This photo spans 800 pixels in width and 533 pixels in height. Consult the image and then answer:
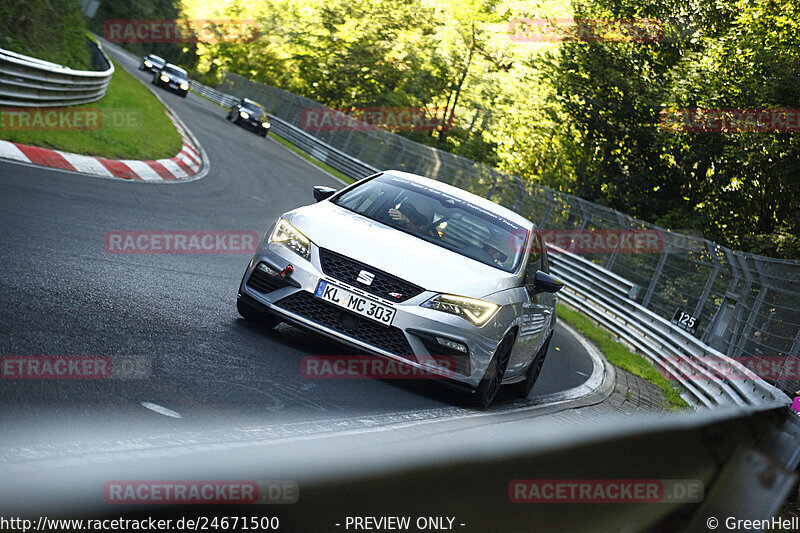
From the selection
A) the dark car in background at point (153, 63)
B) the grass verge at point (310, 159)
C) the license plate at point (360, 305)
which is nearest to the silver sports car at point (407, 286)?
the license plate at point (360, 305)

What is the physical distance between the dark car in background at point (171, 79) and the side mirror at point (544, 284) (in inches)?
1820

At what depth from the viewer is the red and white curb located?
12.5 metres

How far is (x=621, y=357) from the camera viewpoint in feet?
52.3

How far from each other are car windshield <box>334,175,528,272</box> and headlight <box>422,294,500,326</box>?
0.77 meters

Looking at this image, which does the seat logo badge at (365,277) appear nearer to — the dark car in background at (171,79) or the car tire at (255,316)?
the car tire at (255,316)

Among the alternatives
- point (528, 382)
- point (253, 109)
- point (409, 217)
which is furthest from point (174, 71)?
point (409, 217)

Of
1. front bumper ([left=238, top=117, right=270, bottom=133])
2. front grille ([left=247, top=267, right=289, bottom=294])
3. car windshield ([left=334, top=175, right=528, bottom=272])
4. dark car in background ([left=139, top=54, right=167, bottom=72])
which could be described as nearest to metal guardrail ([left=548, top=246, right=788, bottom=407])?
car windshield ([left=334, top=175, right=528, bottom=272])

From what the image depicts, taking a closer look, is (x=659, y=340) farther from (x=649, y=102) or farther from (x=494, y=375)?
(x=649, y=102)

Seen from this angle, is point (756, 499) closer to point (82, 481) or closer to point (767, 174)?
point (82, 481)

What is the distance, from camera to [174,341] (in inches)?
236

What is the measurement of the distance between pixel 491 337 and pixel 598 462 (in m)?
4.35

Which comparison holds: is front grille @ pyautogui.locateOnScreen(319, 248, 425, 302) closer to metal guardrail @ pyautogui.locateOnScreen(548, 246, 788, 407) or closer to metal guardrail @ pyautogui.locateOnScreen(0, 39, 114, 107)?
metal guardrail @ pyautogui.locateOnScreen(548, 246, 788, 407)

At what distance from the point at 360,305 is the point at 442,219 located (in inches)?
64.3

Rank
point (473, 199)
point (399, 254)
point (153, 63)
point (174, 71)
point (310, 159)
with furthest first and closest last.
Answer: point (153, 63) < point (174, 71) < point (310, 159) < point (473, 199) < point (399, 254)
